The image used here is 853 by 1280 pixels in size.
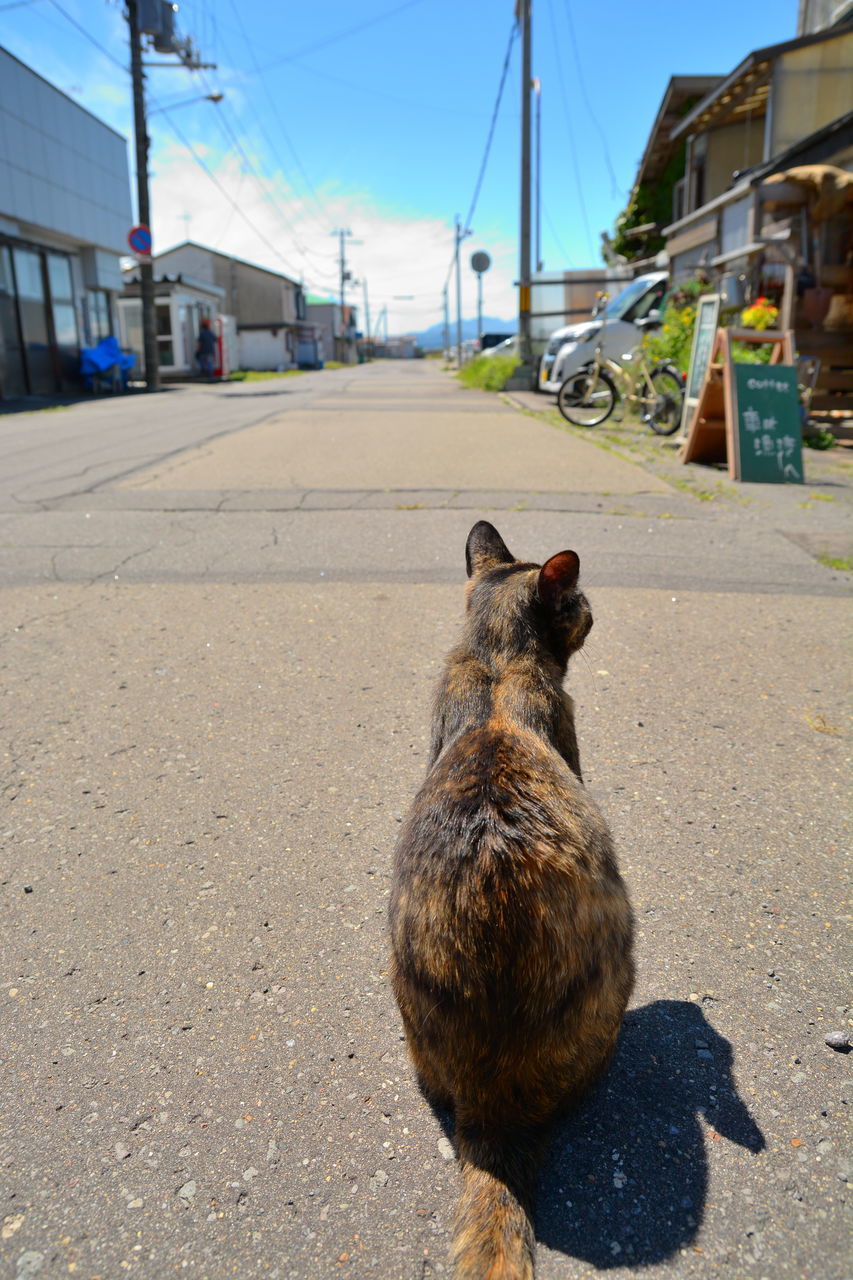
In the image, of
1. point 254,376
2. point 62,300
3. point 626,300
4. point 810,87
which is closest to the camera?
point 810,87

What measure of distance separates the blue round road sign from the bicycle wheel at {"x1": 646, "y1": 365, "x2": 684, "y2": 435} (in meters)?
19.7

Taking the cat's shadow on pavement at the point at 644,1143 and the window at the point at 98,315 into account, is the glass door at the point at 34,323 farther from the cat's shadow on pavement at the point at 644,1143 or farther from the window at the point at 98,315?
the cat's shadow on pavement at the point at 644,1143

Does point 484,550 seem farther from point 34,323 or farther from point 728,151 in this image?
point 34,323

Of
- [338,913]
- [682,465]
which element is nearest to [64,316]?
[682,465]

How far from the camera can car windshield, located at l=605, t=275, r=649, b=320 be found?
17906 mm

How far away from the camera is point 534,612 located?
2.27m

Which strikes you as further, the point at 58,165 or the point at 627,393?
the point at 58,165

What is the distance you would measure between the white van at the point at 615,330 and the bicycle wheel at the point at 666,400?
3766 mm

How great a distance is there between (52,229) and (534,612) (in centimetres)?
2879

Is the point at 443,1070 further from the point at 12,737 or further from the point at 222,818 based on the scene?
the point at 12,737

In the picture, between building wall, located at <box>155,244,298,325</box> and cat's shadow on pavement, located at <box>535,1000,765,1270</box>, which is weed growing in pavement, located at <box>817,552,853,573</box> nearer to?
cat's shadow on pavement, located at <box>535,1000,765,1270</box>

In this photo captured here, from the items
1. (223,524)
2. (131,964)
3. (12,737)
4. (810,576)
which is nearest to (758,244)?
(810,576)

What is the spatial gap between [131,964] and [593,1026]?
1248mm

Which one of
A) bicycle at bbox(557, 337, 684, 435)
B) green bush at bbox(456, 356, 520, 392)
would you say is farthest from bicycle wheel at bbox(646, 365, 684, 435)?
green bush at bbox(456, 356, 520, 392)
